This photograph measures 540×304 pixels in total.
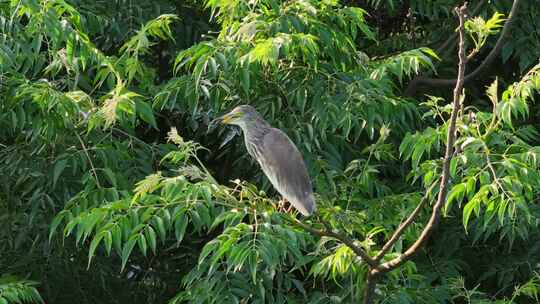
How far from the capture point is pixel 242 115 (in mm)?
4844

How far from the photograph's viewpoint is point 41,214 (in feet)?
16.8

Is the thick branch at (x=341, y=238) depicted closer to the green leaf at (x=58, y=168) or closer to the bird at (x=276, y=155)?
the bird at (x=276, y=155)

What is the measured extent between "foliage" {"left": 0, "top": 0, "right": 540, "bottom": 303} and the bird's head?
0.12 m

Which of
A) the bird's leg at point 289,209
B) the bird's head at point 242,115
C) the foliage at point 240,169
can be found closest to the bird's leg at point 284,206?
the bird's leg at point 289,209

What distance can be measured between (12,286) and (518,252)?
2516 millimetres

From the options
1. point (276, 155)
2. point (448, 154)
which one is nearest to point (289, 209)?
point (276, 155)

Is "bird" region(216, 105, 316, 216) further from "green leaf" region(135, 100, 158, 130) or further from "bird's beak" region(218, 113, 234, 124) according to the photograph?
"green leaf" region(135, 100, 158, 130)

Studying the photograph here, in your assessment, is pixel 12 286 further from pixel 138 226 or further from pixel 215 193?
pixel 215 193

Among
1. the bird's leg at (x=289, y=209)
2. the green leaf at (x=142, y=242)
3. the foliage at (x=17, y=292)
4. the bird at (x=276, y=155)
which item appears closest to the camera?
the green leaf at (x=142, y=242)

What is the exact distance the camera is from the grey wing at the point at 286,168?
448cm

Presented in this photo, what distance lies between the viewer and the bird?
4.54 metres

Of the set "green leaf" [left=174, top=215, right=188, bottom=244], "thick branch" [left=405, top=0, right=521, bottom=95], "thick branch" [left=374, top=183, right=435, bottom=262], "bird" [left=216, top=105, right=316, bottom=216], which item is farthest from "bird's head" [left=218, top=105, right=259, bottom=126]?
"thick branch" [left=405, top=0, right=521, bottom=95]

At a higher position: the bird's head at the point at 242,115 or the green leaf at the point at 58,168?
the bird's head at the point at 242,115

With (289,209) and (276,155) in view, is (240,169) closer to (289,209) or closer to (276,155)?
(276,155)
